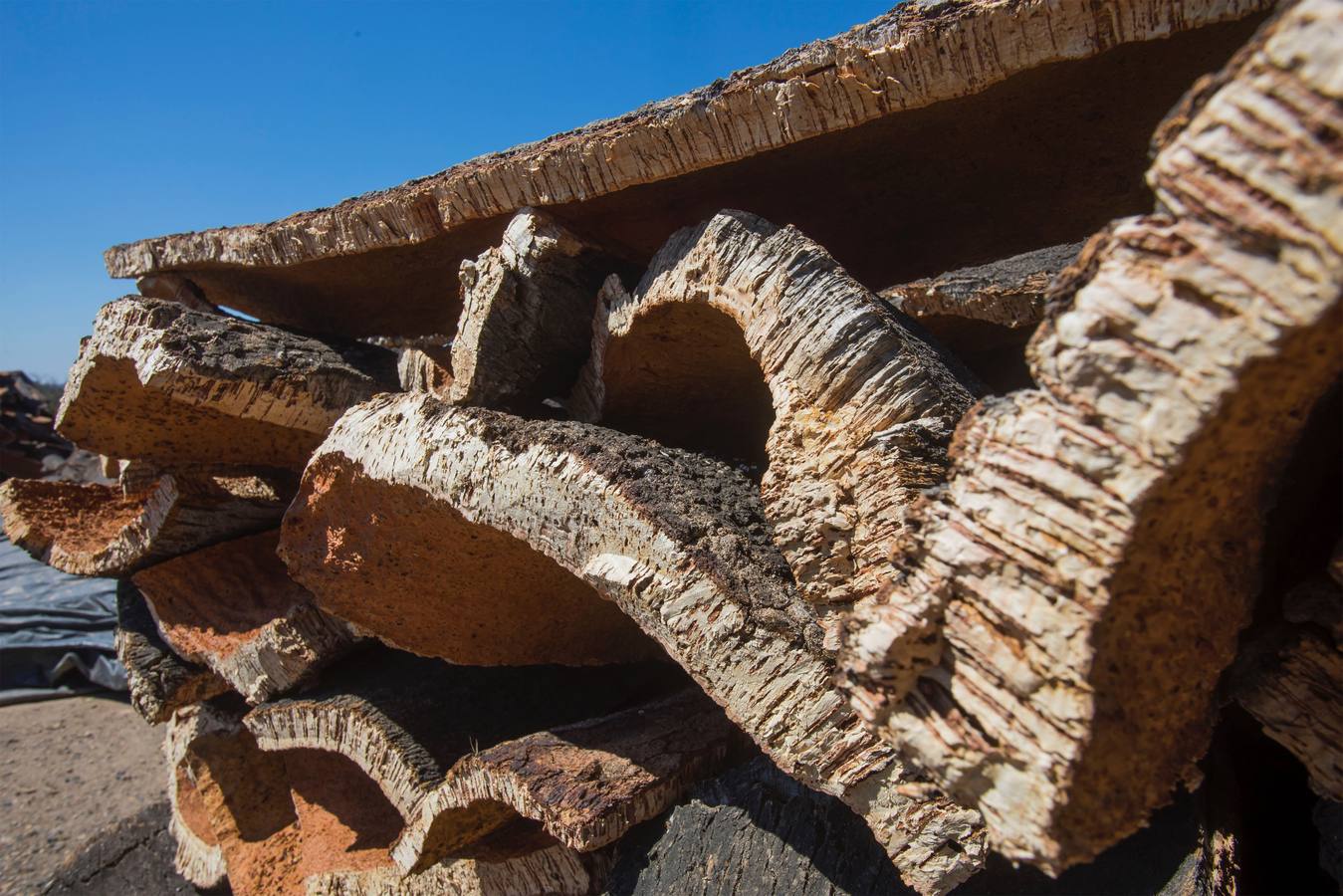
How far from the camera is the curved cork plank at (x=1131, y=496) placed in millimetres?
636

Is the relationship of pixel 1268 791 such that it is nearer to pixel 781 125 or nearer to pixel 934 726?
pixel 934 726

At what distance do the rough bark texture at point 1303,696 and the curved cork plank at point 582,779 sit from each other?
42.9 inches

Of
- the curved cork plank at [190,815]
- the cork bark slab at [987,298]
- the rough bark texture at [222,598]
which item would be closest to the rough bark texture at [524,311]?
the cork bark slab at [987,298]

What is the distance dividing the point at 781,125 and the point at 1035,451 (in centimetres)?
81

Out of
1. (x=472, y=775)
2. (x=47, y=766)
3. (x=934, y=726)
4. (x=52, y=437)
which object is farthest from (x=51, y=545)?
(x=52, y=437)

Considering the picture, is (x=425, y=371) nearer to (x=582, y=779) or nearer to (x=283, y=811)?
(x=582, y=779)

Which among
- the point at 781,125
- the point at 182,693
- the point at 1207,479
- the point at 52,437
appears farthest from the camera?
the point at 52,437

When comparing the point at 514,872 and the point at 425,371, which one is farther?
Result: the point at 425,371

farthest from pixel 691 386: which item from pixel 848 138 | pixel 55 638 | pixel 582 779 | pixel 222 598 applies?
pixel 55 638

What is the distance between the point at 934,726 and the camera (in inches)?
34.5

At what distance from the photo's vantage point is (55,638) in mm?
6227

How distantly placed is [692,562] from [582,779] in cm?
64

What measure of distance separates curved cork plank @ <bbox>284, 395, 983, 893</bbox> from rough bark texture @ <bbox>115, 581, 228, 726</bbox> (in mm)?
1897

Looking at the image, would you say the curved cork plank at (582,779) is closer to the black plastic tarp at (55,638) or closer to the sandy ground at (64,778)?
→ the sandy ground at (64,778)
